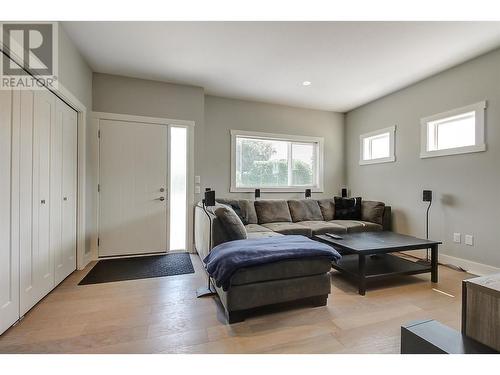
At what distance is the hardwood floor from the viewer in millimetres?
1478

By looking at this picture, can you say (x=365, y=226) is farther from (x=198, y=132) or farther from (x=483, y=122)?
(x=198, y=132)

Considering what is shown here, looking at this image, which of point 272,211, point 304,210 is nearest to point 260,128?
point 272,211

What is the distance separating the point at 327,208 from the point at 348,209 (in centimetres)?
35

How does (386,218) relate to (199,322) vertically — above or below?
above

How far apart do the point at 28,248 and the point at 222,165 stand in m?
2.74

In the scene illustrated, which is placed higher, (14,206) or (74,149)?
(74,149)

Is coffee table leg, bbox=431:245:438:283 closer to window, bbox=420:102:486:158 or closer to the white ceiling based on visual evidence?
window, bbox=420:102:486:158

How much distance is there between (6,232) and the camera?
1.62m

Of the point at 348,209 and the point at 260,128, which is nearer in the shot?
the point at 348,209

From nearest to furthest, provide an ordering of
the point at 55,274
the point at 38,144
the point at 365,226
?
the point at 38,144 < the point at 55,274 < the point at 365,226

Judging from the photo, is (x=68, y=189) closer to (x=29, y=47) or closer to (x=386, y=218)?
(x=29, y=47)

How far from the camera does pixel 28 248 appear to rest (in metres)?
1.88

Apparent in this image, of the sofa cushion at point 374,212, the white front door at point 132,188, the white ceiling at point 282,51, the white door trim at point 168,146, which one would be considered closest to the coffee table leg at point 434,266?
the sofa cushion at point 374,212

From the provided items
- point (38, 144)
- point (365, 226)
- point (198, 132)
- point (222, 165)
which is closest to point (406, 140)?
point (365, 226)
